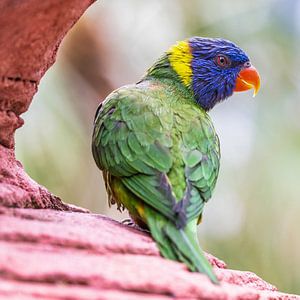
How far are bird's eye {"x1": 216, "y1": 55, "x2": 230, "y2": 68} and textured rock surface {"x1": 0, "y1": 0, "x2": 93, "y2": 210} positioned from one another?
126 centimetres

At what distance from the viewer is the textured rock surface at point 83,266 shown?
5.86 feet

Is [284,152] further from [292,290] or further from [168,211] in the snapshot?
[168,211]

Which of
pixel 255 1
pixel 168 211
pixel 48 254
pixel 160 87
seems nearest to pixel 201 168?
pixel 168 211

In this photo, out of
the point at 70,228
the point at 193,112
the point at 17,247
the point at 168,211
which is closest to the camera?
the point at 17,247

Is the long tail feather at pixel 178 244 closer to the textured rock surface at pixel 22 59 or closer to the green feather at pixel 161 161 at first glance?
the green feather at pixel 161 161

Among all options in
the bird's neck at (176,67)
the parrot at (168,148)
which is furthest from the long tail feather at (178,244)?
the bird's neck at (176,67)

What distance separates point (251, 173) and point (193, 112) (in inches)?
152

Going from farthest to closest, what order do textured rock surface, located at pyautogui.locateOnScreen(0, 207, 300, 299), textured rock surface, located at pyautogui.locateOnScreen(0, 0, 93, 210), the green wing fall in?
the green wing
textured rock surface, located at pyautogui.locateOnScreen(0, 0, 93, 210)
textured rock surface, located at pyautogui.locateOnScreen(0, 207, 300, 299)

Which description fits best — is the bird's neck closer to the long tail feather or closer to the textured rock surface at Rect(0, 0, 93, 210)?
the textured rock surface at Rect(0, 0, 93, 210)

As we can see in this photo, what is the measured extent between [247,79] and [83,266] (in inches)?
89.1

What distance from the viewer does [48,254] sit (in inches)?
76.0

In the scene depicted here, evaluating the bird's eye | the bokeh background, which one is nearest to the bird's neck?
the bird's eye

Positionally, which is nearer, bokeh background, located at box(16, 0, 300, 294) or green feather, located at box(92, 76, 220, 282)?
green feather, located at box(92, 76, 220, 282)

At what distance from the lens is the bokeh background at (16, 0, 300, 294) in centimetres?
675
